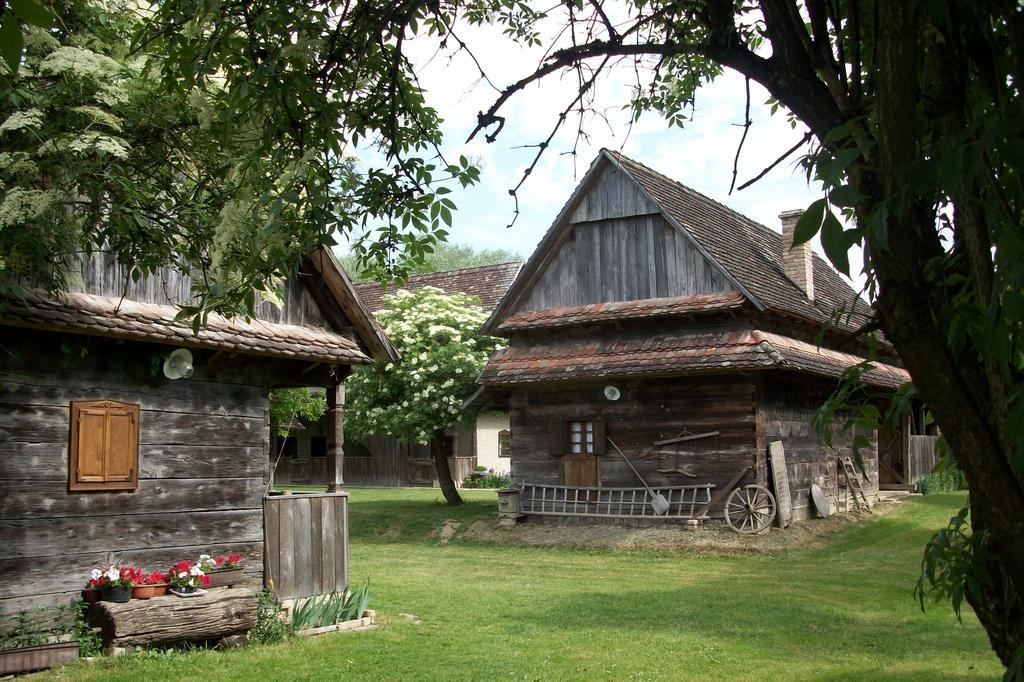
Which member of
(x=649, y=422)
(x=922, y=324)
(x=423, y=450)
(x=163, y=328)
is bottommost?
(x=423, y=450)

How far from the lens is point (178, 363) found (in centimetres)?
1034

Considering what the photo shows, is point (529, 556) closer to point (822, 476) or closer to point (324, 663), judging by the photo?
point (822, 476)

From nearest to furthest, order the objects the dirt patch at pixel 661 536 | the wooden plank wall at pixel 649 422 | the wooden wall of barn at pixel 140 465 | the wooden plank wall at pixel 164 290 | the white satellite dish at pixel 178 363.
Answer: the wooden wall of barn at pixel 140 465
the wooden plank wall at pixel 164 290
the white satellite dish at pixel 178 363
the dirt patch at pixel 661 536
the wooden plank wall at pixel 649 422

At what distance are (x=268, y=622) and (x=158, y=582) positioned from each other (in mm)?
1447

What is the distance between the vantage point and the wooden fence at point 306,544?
1152 cm

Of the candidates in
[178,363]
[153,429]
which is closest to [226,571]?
[153,429]

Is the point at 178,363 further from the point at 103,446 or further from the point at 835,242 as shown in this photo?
the point at 835,242

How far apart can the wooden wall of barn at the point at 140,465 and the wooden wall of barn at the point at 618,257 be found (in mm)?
11036

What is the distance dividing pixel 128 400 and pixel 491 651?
15.3ft

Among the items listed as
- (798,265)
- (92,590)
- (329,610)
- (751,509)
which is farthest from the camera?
(798,265)

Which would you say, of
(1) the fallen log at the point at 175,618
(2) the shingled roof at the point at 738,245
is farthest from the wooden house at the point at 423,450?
(1) the fallen log at the point at 175,618

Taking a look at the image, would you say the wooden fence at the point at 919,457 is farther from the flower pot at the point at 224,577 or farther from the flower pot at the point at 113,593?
the flower pot at the point at 113,593

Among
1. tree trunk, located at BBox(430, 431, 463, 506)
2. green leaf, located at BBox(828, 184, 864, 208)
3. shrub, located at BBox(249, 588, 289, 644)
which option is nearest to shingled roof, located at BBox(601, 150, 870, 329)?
tree trunk, located at BBox(430, 431, 463, 506)

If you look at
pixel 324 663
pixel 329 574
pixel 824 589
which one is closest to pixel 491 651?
pixel 324 663
